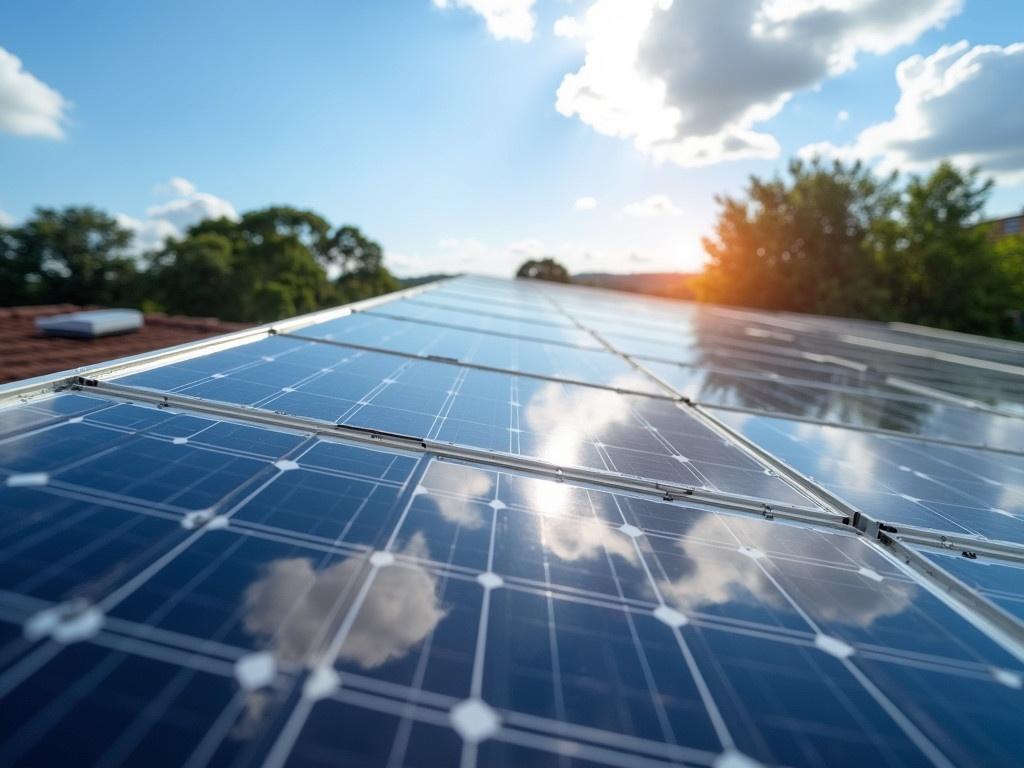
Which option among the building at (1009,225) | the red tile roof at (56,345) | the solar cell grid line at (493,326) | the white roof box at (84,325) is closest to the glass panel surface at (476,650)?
the solar cell grid line at (493,326)

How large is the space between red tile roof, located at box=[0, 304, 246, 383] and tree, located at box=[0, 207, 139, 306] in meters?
49.7

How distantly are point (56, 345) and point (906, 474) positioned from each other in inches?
611

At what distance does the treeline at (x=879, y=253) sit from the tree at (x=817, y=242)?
10 centimetres

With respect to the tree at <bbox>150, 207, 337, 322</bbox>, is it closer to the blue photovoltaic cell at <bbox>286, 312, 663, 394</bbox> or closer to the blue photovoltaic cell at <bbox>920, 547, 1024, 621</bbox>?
the blue photovoltaic cell at <bbox>286, 312, 663, 394</bbox>

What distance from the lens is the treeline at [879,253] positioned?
1710 inches

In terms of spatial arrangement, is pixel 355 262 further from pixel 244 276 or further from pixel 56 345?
Answer: pixel 56 345

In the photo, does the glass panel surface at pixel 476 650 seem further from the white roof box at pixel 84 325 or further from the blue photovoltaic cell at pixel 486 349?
the white roof box at pixel 84 325

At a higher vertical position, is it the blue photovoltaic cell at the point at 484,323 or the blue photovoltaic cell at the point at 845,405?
the blue photovoltaic cell at the point at 484,323

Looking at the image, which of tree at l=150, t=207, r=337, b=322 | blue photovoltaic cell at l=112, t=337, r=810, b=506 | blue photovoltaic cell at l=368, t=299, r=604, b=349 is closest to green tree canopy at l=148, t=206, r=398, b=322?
tree at l=150, t=207, r=337, b=322

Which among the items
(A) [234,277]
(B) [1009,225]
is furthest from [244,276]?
(B) [1009,225]

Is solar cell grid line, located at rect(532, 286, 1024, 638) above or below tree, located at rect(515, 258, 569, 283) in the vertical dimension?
below

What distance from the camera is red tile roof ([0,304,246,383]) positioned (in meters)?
8.38

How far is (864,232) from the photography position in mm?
45906

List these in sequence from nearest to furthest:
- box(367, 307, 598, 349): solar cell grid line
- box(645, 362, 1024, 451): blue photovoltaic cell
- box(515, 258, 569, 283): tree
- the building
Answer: box(645, 362, 1024, 451): blue photovoltaic cell, box(367, 307, 598, 349): solar cell grid line, the building, box(515, 258, 569, 283): tree
